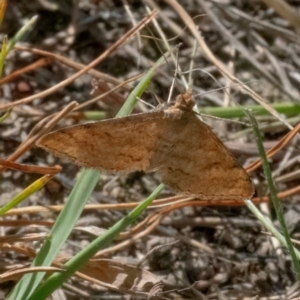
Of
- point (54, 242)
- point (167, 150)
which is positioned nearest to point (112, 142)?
point (167, 150)

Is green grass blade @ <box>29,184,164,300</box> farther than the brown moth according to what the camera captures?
No

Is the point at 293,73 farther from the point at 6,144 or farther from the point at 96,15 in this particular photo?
the point at 6,144

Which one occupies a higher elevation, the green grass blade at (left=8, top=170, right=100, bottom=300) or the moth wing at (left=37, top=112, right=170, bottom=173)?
the moth wing at (left=37, top=112, right=170, bottom=173)

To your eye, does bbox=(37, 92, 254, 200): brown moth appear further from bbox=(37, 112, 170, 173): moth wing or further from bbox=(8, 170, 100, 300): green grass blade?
bbox=(8, 170, 100, 300): green grass blade

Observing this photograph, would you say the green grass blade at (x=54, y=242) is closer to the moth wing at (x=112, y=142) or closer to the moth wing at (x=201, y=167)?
the moth wing at (x=112, y=142)

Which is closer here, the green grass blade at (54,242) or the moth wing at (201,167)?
the green grass blade at (54,242)

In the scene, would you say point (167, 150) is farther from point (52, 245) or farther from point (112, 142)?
point (52, 245)

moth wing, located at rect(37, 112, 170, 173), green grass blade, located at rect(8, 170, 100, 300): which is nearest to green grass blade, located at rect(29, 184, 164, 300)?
green grass blade, located at rect(8, 170, 100, 300)

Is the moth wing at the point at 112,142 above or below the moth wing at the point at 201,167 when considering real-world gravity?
above

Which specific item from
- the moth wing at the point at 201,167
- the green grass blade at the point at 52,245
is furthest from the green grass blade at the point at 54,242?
→ the moth wing at the point at 201,167
